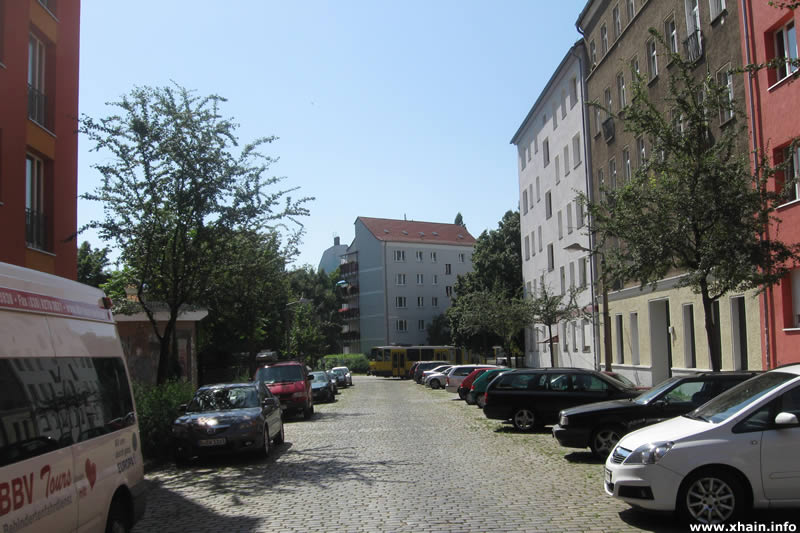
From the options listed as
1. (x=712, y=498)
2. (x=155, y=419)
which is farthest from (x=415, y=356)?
(x=712, y=498)

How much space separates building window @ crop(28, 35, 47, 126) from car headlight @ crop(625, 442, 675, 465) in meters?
14.4

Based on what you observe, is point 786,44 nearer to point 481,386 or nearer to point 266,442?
point 481,386

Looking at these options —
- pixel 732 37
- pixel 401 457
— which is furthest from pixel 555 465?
pixel 732 37

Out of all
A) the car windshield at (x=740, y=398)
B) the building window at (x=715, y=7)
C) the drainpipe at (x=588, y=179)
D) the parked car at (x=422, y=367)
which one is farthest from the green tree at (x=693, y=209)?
the parked car at (x=422, y=367)

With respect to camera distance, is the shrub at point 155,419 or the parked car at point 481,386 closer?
the shrub at point 155,419

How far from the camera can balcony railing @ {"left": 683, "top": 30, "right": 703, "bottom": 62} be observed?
22.9 meters

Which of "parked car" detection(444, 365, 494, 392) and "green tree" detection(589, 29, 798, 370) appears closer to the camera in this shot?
"green tree" detection(589, 29, 798, 370)

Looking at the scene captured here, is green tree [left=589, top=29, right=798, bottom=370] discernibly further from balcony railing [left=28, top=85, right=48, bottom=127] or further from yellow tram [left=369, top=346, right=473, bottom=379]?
yellow tram [left=369, top=346, right=473, bottom=379]

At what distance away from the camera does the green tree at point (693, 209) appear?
14180 millimetres

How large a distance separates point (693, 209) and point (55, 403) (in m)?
12.4

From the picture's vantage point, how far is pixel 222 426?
13.4 meters

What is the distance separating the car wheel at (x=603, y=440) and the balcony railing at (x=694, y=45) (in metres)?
14.9

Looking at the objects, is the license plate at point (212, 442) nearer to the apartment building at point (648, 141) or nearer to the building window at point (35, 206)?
the building window at point (35, 206)

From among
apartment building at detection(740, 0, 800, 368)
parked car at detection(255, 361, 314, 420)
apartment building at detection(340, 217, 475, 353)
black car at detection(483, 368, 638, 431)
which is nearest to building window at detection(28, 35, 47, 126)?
parked car at detection(255, 361, 314, 420)
